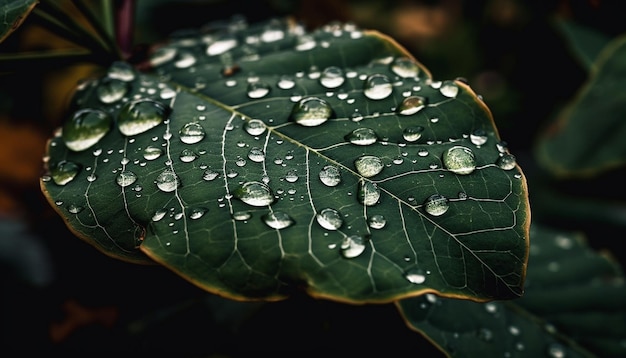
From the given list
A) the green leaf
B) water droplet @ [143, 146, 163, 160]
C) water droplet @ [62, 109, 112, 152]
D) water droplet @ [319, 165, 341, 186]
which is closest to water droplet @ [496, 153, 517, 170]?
water droplet @ [319, 165, 341, 186]

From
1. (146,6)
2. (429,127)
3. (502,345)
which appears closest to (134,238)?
(429,127)

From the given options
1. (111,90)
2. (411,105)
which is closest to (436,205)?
(411,105)

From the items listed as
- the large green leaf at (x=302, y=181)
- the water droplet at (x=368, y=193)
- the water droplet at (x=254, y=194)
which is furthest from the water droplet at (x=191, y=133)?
the water droplet at (x=368, y=193)

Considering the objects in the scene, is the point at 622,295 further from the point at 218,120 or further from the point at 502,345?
the point at 218,120

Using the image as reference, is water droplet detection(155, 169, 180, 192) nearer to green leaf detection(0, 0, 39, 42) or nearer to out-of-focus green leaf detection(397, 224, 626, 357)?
green leaf detection(0, 0, 39, 42)

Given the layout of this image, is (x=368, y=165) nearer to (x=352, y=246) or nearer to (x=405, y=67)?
(x=352, y=246)
